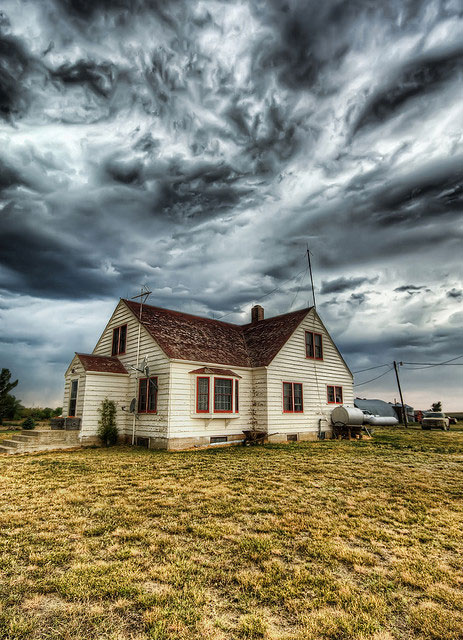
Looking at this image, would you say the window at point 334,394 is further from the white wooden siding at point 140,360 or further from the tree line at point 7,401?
the tree line at point 7,401

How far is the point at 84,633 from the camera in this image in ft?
10.1

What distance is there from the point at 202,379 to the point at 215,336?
482 cm

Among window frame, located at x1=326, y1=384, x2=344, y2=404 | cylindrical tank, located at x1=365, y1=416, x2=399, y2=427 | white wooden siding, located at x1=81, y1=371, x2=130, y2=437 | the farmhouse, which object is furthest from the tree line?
cylindrical tank, located at x1=365, y1=416, x2=399, y2=427

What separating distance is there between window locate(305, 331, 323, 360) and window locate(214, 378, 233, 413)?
590 cm

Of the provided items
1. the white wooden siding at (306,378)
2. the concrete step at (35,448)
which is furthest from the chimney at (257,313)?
the concrete step at (35,448)

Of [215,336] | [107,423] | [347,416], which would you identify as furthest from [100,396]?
[347,416]

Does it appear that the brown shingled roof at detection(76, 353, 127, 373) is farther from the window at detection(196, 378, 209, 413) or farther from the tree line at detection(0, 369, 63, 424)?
the tree line at detection(0, 369, 63, 424)

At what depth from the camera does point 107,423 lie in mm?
17484

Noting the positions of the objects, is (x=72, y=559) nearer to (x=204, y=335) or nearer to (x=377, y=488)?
(x=377, y=488)

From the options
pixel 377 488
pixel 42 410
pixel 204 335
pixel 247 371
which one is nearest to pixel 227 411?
pixel 247 371

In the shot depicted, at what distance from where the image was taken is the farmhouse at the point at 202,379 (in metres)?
16.6

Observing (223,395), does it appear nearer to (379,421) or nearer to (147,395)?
(147,395)

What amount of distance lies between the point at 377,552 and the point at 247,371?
1489 cm

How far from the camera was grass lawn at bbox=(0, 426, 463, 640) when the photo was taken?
3230 mm
